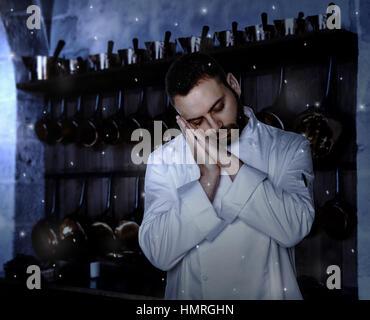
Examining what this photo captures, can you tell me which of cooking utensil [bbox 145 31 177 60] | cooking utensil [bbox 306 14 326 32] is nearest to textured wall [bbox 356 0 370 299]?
cooking utensil [bbox 306 14 326 32]

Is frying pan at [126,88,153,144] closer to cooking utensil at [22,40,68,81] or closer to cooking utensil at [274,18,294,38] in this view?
cooking utensil at [22,40,68,81]

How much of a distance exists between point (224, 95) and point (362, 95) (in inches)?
16.1

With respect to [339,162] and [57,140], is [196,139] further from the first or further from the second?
[57,140]

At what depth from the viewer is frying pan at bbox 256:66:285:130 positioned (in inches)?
66.5

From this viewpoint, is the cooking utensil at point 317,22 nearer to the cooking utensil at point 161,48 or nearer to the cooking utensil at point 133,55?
the cooking utensil at point 161,48

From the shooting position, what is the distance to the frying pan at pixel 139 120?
2.01 m

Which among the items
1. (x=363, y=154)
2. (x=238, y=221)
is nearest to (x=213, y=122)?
(x=238, y=221)

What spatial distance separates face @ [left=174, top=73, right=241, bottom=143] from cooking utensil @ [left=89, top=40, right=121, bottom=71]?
76 centimetres

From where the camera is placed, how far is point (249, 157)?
1.38 meters

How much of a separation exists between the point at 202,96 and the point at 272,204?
334mm

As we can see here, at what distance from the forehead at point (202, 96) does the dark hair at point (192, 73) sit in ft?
0.04

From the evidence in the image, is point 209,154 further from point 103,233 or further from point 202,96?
point 103,233

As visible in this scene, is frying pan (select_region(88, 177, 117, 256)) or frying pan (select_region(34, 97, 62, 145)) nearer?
frying pan (select_region(88, 177, 117, 256))
